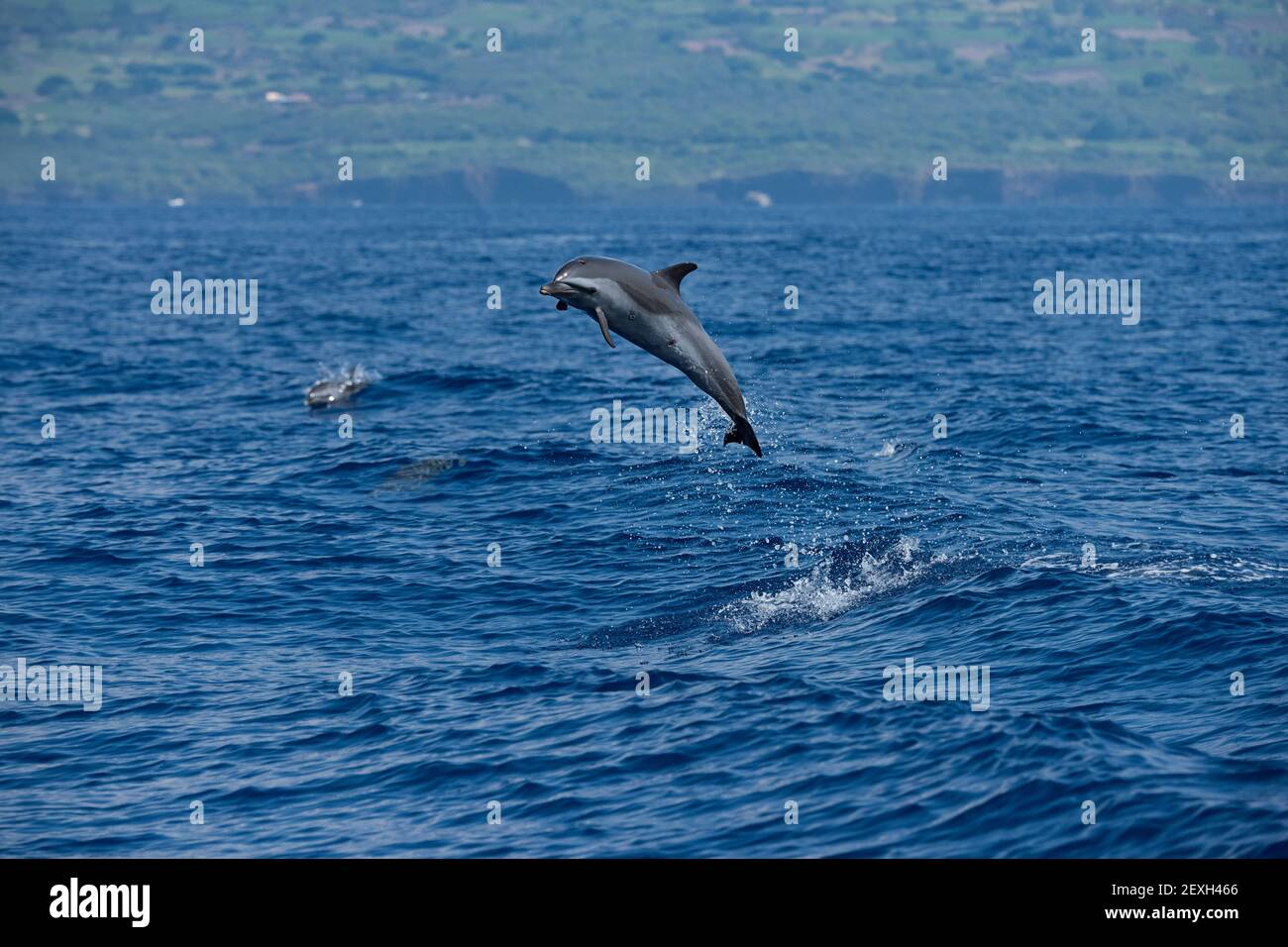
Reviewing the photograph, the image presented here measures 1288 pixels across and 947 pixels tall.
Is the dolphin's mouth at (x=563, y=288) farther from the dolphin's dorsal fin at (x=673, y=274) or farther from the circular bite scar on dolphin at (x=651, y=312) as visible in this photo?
the dolphin's dorsal fin at (x=673, y=274)

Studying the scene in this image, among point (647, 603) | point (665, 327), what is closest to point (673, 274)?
point (665, 327)

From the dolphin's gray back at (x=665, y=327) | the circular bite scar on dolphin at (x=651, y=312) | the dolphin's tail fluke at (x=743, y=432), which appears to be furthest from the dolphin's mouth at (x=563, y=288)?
the dolphin's tail fluke at (x=743, y=432)

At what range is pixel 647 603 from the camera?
26.2 meters

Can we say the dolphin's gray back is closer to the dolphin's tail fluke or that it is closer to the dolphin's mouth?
the dolphin's tail fluke

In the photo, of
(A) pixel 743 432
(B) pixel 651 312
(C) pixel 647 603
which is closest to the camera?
(B) pixel 651 312

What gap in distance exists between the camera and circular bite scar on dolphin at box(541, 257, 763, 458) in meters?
19.2

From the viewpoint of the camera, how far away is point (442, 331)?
216ft

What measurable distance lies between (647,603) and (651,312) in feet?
24.7

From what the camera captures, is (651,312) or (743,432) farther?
(743,432)

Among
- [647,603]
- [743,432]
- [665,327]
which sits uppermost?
[665,327]

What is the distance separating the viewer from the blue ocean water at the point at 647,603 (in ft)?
58.4

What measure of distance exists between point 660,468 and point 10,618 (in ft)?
49.2

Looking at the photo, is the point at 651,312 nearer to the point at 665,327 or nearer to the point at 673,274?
the point at 665,327

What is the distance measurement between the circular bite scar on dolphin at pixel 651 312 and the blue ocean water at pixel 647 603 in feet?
13.8
